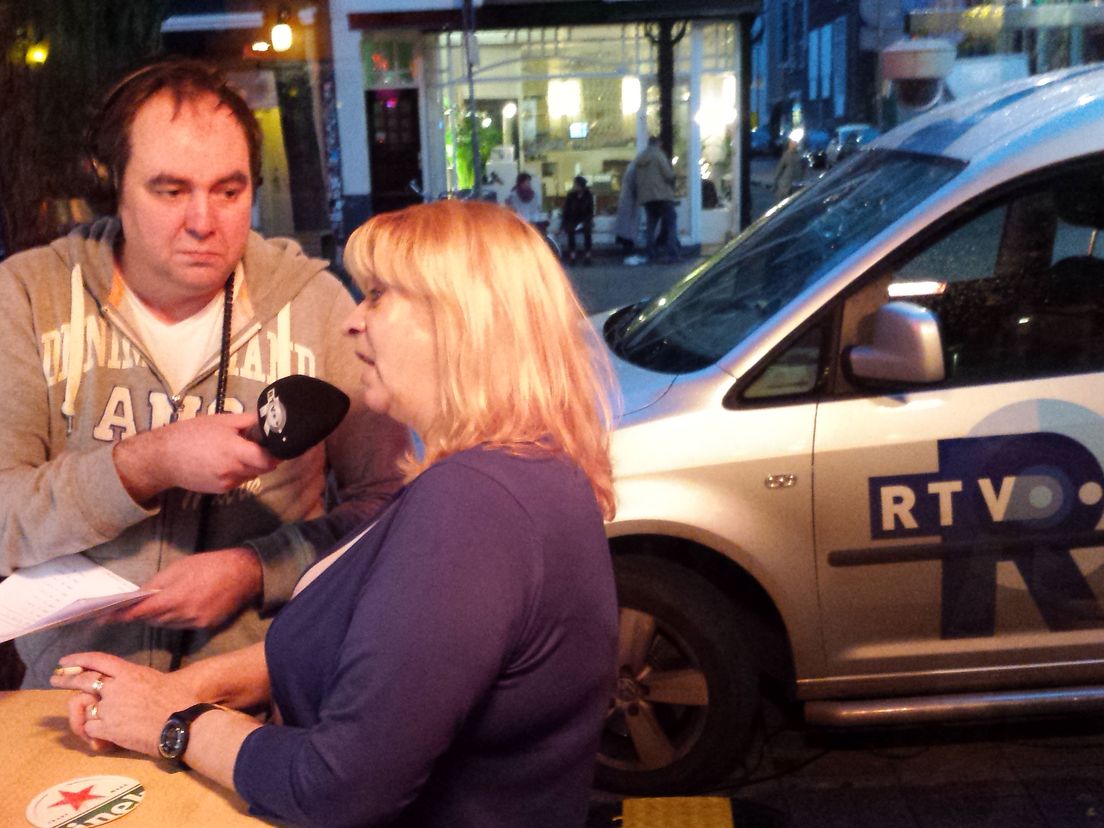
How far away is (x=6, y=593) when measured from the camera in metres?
1.97

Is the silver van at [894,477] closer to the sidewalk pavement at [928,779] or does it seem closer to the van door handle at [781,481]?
the van door handle at [781,481]

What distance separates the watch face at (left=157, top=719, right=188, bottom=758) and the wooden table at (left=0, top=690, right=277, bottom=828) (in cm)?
5

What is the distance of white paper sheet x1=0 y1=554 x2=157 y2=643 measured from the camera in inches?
72.2

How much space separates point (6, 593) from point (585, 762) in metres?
0.97

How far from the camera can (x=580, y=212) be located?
18.1 meters

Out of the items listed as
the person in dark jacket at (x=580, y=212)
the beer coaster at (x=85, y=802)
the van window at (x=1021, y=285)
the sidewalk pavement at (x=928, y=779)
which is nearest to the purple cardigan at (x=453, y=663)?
the beer coaster at (x=85, y=802)

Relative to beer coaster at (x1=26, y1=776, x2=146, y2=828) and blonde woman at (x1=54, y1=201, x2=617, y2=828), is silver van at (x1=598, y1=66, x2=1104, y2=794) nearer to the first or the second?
blonde woman at (x1=54, y1=201, x2=617, y2=828)

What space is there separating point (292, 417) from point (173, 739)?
18.6 inches

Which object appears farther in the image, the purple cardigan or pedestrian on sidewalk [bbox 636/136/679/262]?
pedestrian on sidewalk [bbox 636/136/679/262]

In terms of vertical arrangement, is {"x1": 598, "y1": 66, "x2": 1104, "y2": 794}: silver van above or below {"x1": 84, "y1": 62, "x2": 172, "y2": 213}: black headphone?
below

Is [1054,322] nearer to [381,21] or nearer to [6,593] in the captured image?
[6,593]

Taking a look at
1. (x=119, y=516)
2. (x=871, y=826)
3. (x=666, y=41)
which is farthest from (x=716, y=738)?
(x=666, y=41)

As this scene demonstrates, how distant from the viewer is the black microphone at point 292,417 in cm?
181

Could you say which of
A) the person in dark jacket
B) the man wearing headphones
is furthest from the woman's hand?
the person in dark jacket
